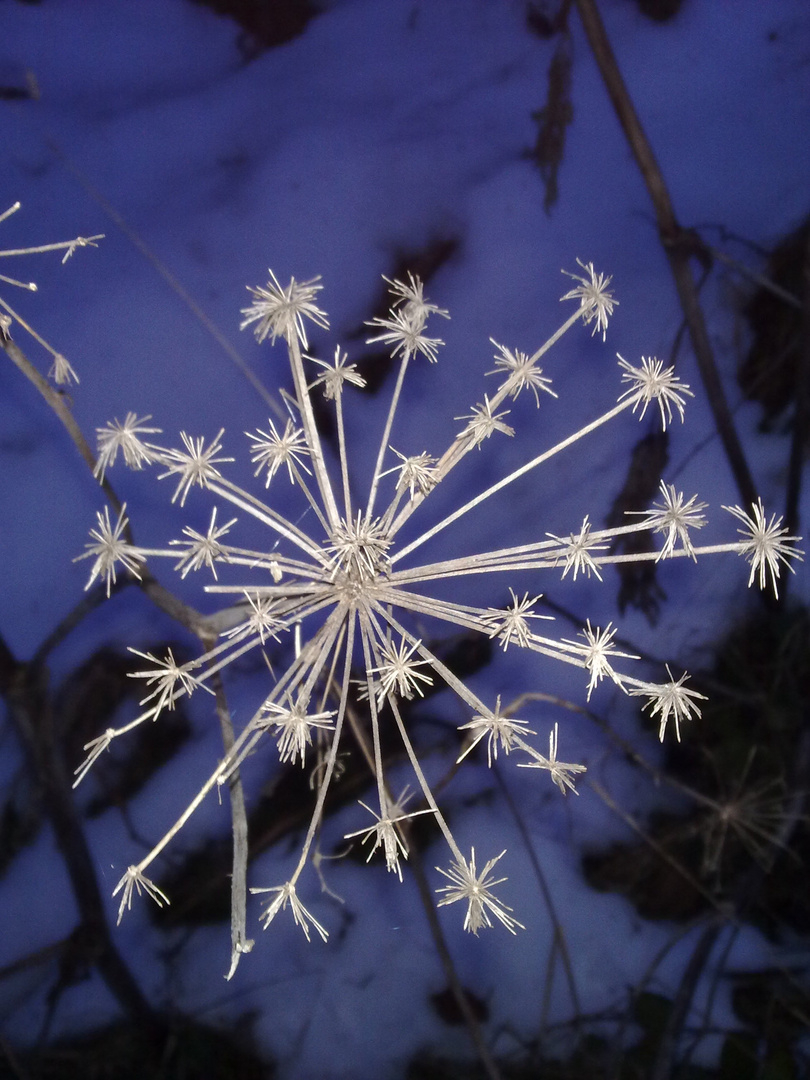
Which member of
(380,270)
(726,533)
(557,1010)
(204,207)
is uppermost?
(204,207)

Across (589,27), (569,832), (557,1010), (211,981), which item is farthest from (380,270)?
(557,1010)

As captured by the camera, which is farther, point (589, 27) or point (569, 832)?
point (569, 832)

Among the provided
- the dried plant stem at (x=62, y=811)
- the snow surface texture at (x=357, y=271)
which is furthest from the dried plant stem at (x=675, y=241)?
the dried plant stem at (x=62, y=811)

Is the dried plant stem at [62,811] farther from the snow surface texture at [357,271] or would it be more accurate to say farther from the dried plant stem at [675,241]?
the dried plant stem at [675,241]

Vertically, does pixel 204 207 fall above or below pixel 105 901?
above

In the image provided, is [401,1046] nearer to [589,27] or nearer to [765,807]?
[765,807]

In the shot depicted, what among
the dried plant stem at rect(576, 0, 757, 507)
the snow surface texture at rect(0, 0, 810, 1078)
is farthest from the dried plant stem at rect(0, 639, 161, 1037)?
the dried plant stem at rect(576, 0, 757, 507)
